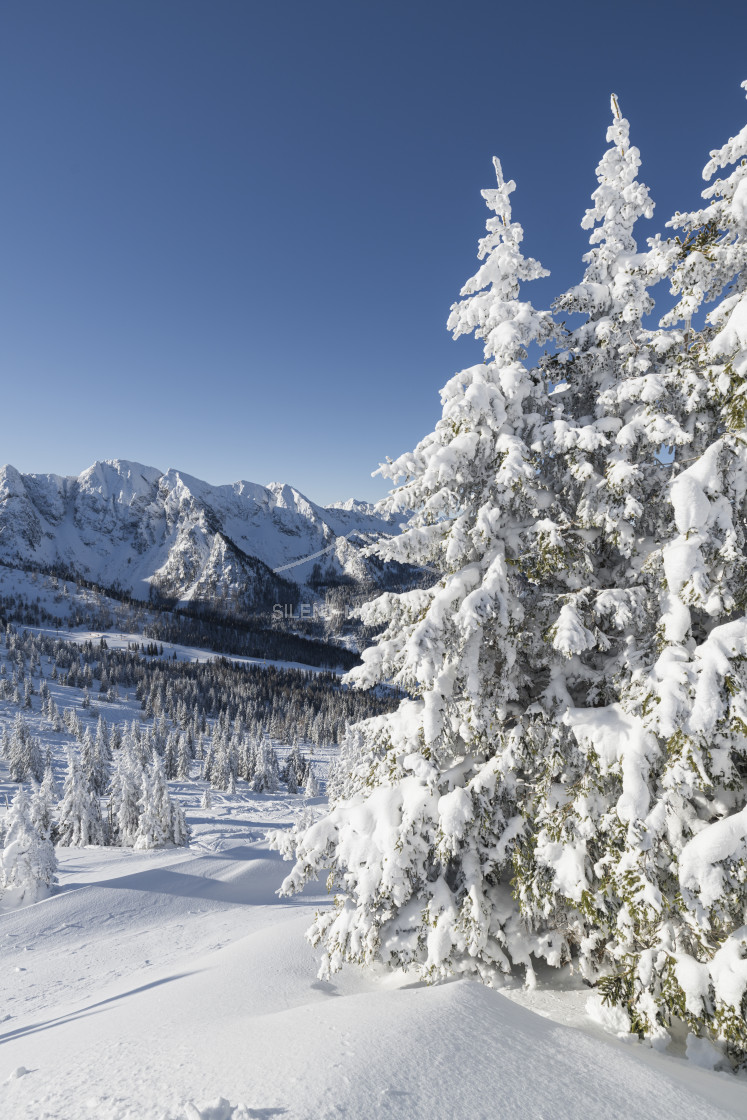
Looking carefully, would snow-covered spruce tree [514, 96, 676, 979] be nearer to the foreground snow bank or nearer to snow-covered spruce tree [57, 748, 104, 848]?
the foreground snow bank

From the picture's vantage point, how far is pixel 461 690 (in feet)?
27.1

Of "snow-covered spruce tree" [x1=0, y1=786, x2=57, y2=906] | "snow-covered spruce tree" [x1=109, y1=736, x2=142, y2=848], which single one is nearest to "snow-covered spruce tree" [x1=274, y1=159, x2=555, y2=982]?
"snow-covered spruce tree" [x1=0, y1=786, x2=57, y2=906]

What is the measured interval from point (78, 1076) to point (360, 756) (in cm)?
574

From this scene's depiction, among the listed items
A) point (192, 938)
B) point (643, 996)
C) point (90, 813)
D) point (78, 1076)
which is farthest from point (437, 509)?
point (90, 813)

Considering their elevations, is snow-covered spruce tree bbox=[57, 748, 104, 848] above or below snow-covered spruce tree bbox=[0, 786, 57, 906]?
below

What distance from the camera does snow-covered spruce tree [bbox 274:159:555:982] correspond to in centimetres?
743

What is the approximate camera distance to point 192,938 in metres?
16.1

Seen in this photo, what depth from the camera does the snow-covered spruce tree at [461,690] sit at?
743 centimetres

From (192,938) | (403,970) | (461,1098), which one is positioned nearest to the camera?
(461,1098)

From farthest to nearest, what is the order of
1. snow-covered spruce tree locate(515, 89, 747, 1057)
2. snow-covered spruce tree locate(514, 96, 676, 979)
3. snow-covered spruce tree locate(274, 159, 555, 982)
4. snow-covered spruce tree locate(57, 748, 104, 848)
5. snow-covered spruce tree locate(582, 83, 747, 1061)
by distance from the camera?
snow-covered spruce tree locate(57, 748, 104, 848) < snow-covered spruce tree locate(274, 159, 555, 982) < snow-covered spruce tree locate(514, 96, 676, 979) < snow-covered spruce tree locate(515, 89, 747, 1057) < snow-covered spruce tree locate(582, 83, 747, 1061)

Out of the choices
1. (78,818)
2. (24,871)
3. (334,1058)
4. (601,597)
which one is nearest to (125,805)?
(78,818)

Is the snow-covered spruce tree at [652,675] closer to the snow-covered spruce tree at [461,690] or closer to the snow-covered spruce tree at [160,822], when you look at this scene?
the snow-covered spruce tree at [461,690]

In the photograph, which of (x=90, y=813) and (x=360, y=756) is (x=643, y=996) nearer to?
(x=360, y=756)

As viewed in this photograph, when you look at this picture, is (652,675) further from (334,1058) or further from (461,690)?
(334,1058)
